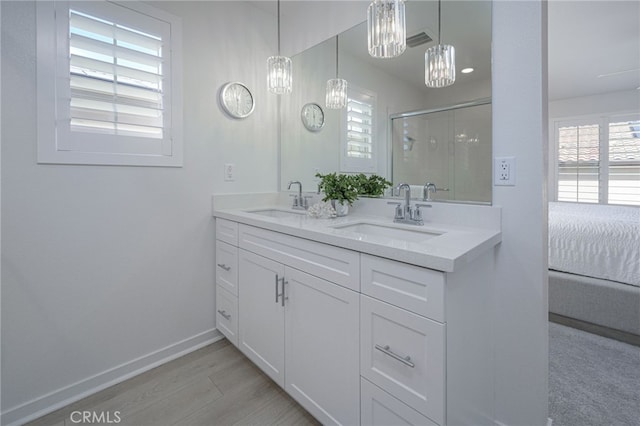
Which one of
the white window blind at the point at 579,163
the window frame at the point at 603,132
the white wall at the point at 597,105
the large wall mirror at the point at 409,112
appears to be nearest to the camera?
the large wall mirror at the point at 409,112

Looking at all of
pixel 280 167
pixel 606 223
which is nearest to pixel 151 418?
pixel 280 167

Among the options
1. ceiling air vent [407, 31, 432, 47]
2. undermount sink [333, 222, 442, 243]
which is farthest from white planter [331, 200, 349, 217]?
ceiling air vent [407, 31, 432, 47]

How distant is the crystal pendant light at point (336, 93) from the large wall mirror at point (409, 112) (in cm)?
5

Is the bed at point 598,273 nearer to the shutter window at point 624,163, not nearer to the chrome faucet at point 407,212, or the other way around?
the chrome faucet at point 407,212

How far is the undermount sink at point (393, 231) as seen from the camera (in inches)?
55.0

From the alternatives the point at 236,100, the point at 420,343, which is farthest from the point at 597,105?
the point at 420,343

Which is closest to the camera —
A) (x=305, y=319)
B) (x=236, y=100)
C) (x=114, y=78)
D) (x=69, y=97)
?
(x=305, y=319)

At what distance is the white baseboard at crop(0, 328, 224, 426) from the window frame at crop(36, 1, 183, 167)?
118 centimetres

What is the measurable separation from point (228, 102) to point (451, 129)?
1.54 meters

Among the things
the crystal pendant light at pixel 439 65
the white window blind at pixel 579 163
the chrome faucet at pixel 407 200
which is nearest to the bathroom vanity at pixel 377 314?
the chrome faucet at pixel 407 200

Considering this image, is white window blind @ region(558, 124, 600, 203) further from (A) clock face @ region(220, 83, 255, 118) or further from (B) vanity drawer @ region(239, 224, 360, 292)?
(B) vanity drawer @ region(239, 224, 360, 292)

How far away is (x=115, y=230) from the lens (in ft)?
5.57

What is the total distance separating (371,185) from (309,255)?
733 millimetres

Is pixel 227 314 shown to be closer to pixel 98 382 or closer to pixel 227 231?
pixel 227 231
